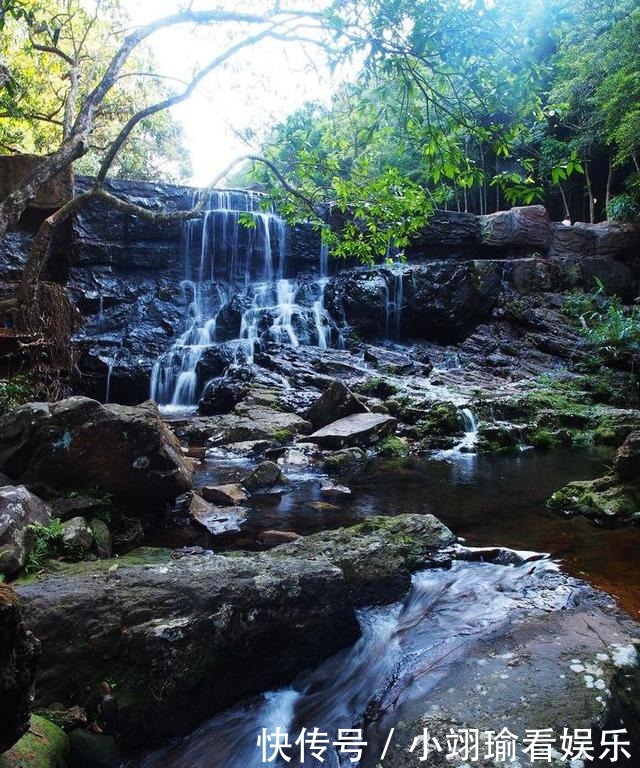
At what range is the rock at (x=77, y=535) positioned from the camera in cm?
393

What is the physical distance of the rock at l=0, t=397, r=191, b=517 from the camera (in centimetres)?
487

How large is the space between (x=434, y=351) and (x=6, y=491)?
1567cm

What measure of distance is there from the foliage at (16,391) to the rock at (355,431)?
468cm

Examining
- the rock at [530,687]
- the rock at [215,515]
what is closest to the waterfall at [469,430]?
the rock at [215,515]

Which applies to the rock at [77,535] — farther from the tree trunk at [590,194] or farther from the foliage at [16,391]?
the tree trunk at [590,194]

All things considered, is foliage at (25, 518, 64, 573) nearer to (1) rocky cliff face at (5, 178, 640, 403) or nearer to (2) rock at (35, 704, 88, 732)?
(2) rock at (35, 704, 88, 732)

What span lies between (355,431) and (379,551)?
580 cm

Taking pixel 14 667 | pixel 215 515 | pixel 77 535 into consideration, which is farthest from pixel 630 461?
pixel 14 667

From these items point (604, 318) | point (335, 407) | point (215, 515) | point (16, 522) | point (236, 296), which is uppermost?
point (236, 296)

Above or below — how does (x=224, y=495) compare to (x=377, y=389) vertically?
below

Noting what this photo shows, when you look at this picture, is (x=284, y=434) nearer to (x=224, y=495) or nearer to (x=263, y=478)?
(x=263, y=478)

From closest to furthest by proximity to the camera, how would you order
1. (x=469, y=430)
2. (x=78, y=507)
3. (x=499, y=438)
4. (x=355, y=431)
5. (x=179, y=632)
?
1. (x=179, y=632)
2. (x=78, y=507)
3. (x=355, y=431)
4. (x=499, y=438)
5. (x=469, y=430)

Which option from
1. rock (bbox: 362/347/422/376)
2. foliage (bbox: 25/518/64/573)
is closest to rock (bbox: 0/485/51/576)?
foliage (bbox: 25/518/64/573)

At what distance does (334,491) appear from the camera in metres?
7.12
